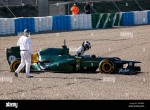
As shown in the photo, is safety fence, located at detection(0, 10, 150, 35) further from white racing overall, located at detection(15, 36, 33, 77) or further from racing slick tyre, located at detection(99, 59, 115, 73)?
racing slick tyre, located at detection(99, 59, 115, 73)

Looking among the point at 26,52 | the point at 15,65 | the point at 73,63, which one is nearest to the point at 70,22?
the point at 15,65

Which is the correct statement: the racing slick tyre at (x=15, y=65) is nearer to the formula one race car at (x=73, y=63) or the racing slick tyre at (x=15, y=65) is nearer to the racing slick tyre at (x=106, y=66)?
the formula one race car at (x=73, y=63)

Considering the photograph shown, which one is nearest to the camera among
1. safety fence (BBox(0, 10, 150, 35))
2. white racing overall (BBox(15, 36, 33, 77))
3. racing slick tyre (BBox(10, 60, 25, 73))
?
white racing overall (BBox(15, 36, 33, 77))

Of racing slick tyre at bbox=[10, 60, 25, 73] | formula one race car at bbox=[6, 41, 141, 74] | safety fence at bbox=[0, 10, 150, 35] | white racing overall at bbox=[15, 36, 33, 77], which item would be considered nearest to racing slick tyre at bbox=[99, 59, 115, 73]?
formula one race car at bbox=[6, 41, 141, 74]

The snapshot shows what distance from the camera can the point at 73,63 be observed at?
1689cm

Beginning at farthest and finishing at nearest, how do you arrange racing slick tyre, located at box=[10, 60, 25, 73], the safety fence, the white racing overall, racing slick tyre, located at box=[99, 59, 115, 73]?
the safety fence, racing slick tyre, located at box=[10, 60, 25, 73], racing slick tyre, located at box=[99, 59, 115, 73], the white racing overall

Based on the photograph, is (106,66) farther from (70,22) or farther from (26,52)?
(70,22)

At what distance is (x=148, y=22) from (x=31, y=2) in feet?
39.1

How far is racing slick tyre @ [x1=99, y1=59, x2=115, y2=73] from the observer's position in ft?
54.2

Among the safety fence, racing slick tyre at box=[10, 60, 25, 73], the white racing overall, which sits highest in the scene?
the safety fence

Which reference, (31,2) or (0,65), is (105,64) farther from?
(31,2)

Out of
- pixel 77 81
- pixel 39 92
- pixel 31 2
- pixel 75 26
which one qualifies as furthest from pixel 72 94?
pixel 31 2

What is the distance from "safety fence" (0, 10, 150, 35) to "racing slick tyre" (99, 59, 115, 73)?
16.5 m

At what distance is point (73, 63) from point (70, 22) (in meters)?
18.4
